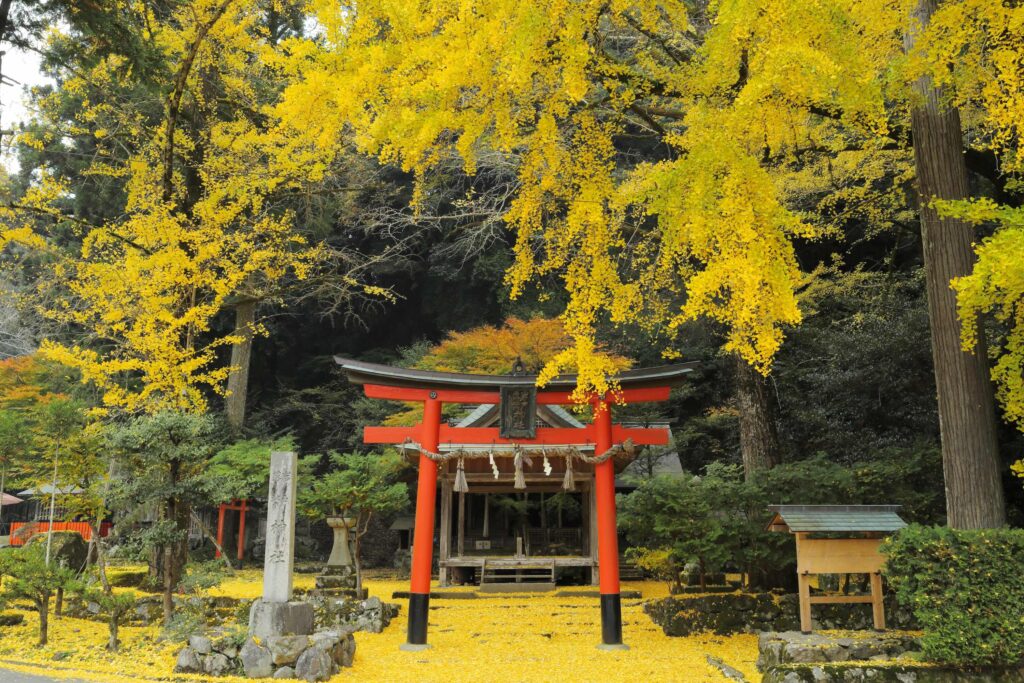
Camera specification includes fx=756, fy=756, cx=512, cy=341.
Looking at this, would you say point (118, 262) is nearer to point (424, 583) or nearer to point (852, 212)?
point (424, 583)

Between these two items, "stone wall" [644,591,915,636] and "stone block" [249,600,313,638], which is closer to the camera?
"stone block" [249,600,313,638]

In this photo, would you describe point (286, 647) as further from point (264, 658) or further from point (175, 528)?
point (175, 528)

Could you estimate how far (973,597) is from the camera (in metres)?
5.86

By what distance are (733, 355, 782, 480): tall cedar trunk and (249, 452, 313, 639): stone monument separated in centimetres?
692

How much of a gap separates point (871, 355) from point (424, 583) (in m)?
8.93

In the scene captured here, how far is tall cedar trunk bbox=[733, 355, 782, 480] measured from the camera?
11883 millimetres

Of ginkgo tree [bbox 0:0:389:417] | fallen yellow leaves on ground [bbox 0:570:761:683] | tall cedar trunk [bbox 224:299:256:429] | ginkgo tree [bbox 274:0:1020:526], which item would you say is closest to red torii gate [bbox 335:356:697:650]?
fallen yellow leaves on ground [bbox 0:570:761:683]

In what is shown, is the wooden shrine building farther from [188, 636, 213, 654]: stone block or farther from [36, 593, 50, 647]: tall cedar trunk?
[36, 593, 50, 647]: tall cedar trunk

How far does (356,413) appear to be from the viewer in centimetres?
2197

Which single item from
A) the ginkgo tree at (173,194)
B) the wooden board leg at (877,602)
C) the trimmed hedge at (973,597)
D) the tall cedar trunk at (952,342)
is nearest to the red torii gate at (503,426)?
the wooden board leg at (877,602)

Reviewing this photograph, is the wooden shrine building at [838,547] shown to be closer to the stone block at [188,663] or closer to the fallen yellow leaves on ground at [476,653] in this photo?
the fallen yellow leaves on ground at [476,653]

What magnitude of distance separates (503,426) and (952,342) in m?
5.14

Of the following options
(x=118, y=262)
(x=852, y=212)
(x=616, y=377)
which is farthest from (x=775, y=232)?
(x=118, y=262)

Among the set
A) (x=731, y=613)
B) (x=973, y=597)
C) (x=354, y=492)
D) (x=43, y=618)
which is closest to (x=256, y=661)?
(x=43, y=618)
